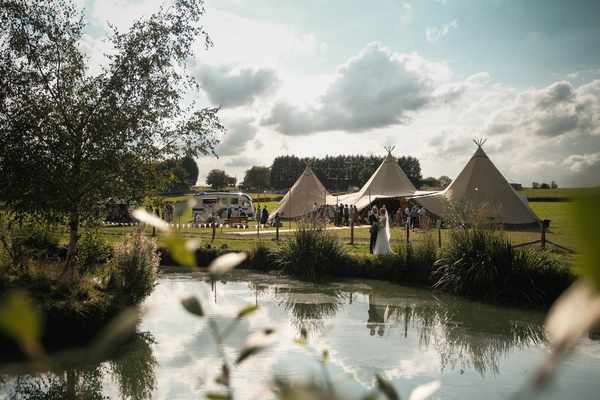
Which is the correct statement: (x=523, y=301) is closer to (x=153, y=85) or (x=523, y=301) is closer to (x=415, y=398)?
(x=153, y=85)

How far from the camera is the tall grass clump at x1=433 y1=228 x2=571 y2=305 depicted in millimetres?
11477

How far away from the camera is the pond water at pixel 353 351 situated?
6.21 m

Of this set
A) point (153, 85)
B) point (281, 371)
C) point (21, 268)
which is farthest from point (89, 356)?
point (153, 85)

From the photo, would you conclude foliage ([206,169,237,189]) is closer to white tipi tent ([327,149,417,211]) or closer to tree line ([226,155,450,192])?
tree line ([226,155,450,192])

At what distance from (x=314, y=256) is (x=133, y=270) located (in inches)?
258

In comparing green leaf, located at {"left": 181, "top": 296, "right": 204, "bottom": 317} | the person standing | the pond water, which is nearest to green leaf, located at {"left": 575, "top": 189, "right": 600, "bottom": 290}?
green leaf, located at {"left": 181, "top": 296, "right": 204, "bottom": 317}

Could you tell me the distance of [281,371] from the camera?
6.47 meters

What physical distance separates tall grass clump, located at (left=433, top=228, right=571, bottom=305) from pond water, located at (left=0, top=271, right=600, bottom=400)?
62 centimetres

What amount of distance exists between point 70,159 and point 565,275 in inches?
418

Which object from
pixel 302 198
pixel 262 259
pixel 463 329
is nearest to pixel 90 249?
pixel 262 259

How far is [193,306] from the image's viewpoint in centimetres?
68

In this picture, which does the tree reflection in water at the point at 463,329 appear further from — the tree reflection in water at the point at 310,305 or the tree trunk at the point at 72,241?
the tree trunk at the point at 72,241

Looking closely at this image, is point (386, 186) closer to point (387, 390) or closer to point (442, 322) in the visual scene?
point (442, 322)

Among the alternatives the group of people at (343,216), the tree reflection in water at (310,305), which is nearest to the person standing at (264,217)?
the group of people at (343,216)
